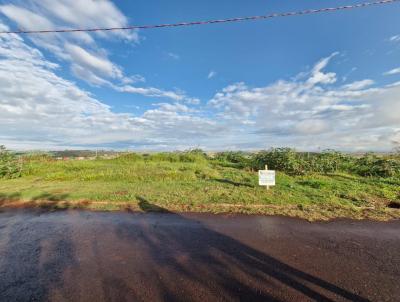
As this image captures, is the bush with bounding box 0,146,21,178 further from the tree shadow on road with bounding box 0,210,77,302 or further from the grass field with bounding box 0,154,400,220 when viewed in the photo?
the tree shadow on road with bounding box 0,210,77,302

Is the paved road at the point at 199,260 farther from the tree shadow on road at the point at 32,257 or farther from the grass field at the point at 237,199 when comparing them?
the grass field at the point at 237,199

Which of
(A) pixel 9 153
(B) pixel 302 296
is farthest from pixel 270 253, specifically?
(A) pixel 9 153

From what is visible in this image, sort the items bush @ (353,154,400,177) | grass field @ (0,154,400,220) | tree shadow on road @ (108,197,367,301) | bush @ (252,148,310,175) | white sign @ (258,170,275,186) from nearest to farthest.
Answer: tree shadow on road @ (108,197,367,301)
grass field @ (0,154,400,220)
white sign @ (258,170,275,186)
bush @ (353,154,400,177)
bush @ (252,148,310,175)

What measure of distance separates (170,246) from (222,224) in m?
1.65

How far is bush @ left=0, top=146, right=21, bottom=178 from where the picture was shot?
14.0 meters

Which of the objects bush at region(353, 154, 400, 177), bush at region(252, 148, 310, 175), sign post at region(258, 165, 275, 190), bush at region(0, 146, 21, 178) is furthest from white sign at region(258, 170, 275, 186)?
bush at region(0, 146, 21, 178)

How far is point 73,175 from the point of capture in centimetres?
1320

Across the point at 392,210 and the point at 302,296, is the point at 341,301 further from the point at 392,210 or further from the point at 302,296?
the point at 392,210

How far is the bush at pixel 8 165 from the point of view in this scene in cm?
1405

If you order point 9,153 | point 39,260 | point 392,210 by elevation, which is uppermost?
point 9,153

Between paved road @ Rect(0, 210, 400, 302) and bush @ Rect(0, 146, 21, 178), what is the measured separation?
10.3 meters

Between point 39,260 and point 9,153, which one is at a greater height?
point 9,153

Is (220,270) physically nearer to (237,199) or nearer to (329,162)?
(237,199)

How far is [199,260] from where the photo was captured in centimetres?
398
